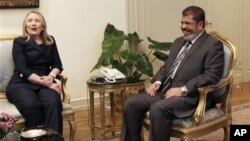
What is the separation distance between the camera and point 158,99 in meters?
3.31

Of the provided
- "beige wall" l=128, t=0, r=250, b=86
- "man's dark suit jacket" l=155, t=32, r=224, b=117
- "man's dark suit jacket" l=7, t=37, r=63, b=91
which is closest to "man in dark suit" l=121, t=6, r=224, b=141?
"man's dark suit jacket" l=155, t=32, r=224, b=117

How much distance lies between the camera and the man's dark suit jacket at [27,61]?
3.60 meters

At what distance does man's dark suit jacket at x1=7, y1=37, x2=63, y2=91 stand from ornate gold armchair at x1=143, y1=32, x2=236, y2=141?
1072mm

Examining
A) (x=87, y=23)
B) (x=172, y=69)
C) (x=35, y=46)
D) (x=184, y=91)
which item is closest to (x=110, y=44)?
(x=87, y=23)

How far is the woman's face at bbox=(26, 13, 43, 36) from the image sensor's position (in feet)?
12.0

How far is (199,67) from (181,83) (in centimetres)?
19

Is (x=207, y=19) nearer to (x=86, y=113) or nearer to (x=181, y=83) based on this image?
(x=86, y=113)

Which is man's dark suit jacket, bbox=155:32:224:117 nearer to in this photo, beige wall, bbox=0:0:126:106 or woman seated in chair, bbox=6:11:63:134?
woman seated in chair, bbox=6:11:63:134

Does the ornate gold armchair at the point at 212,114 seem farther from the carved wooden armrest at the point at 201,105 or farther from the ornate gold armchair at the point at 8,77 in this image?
the ornate gold armchair at the point at 8,77

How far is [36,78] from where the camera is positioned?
3.57 metres

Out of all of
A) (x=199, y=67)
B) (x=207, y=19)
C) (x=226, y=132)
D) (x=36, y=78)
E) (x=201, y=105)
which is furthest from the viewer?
(x=207, y=19)

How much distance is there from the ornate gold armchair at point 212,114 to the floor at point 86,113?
1.04 metres

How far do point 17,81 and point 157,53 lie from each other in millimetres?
1960

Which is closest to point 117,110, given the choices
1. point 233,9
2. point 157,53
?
point 157,53
